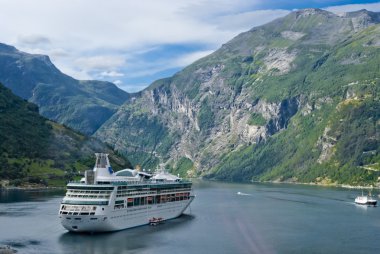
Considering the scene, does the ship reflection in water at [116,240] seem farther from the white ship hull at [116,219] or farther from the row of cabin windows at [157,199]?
the row of cabin windows at [157,199]

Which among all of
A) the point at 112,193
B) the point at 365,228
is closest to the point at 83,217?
the point at 112,193

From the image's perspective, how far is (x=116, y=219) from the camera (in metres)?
146

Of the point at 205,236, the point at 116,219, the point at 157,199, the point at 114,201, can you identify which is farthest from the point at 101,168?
the point at 205,236

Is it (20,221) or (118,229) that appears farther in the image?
(20,221)

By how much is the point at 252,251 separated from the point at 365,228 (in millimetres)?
59190

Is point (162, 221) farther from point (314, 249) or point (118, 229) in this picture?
point (314, 249)

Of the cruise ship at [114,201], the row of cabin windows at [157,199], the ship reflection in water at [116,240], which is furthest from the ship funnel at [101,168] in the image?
the ship reflection in water at [116,240]

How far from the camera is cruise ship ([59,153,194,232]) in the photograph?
14050 cm

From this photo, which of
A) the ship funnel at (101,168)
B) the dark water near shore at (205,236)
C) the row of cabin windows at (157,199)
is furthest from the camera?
the row of cabin windows at (157,199)

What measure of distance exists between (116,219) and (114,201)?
5394 mm

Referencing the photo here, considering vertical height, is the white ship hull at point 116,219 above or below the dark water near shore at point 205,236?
above

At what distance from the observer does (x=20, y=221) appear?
166625 millimetres

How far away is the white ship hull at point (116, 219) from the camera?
140 meters

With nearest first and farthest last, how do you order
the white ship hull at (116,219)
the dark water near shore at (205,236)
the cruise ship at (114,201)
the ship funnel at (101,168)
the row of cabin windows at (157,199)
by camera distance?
the dark water near shore at (205,236) → the white ship hull at (116,219) → the cruise ship at (114,201) → the ship funnel at (101,168) → the row of cabin windows at (157,199)
